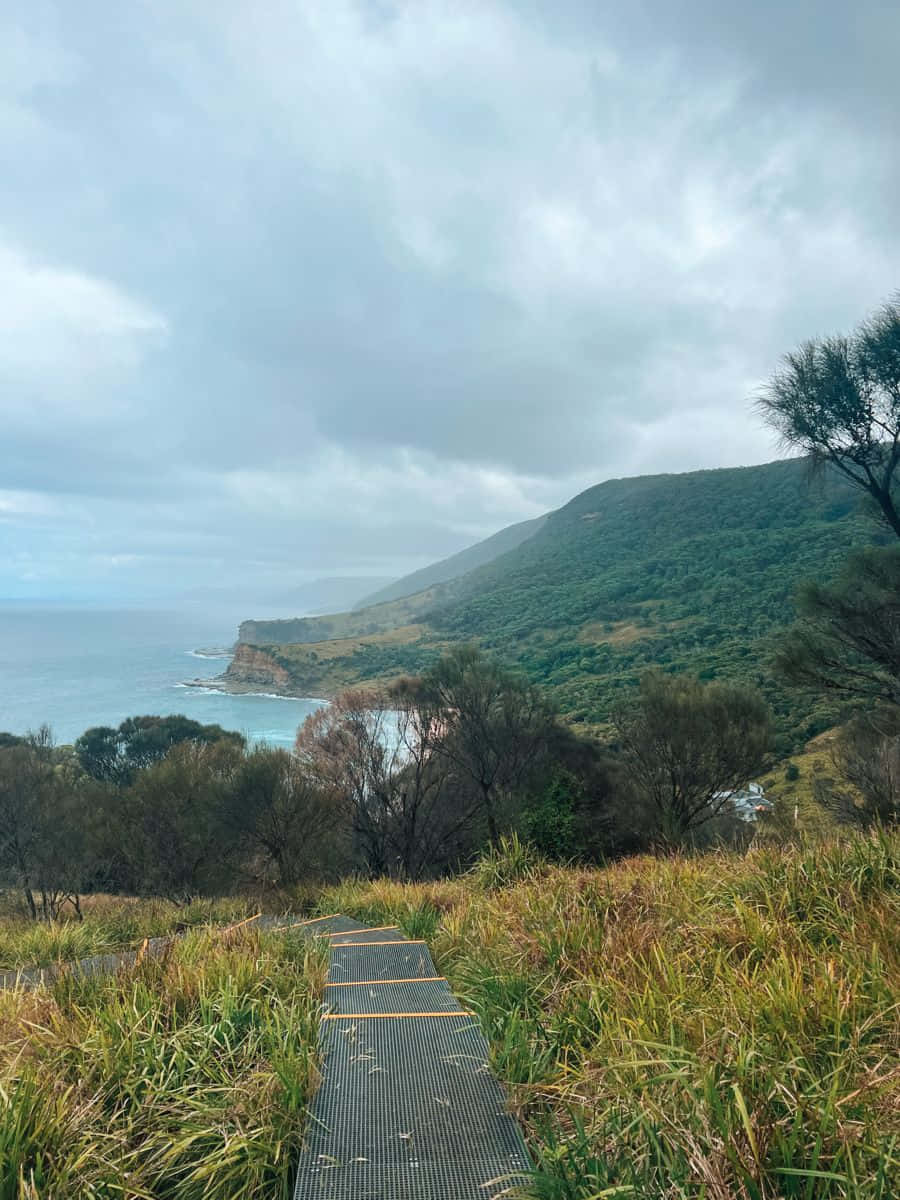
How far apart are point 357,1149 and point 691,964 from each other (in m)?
1.61

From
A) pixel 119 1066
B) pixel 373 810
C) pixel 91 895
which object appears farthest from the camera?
pixel 373 810

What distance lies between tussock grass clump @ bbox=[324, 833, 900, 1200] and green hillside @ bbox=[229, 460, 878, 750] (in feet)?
83.7

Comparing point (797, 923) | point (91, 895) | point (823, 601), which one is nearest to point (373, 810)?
point (91, 895)

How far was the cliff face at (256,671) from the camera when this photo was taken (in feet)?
275

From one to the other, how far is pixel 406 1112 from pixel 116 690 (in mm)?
93006

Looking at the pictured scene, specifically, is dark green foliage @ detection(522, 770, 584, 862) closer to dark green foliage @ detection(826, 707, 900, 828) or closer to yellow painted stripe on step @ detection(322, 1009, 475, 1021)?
dark green foliage @ detection(826, 707, 900, 828)

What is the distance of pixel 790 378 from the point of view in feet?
32.0

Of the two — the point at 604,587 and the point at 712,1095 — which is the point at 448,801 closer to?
the point at 712,1095

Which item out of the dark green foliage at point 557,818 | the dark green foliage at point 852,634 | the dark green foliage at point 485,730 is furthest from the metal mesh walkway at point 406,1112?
the dark green foliage at point 485,730

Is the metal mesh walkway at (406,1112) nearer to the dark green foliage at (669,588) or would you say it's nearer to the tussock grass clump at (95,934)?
the tussock grass clump at (95,934)

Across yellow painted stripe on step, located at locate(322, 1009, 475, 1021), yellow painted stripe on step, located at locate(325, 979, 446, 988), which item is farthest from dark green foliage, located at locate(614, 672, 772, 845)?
yellow painted stripe on step, located at locate(322, 1009, 475, 1021)

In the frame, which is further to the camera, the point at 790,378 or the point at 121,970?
the point at 790,378

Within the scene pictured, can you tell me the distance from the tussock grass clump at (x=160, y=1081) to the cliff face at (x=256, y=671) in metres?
83.5

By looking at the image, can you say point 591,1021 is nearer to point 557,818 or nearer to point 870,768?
point 870,768
